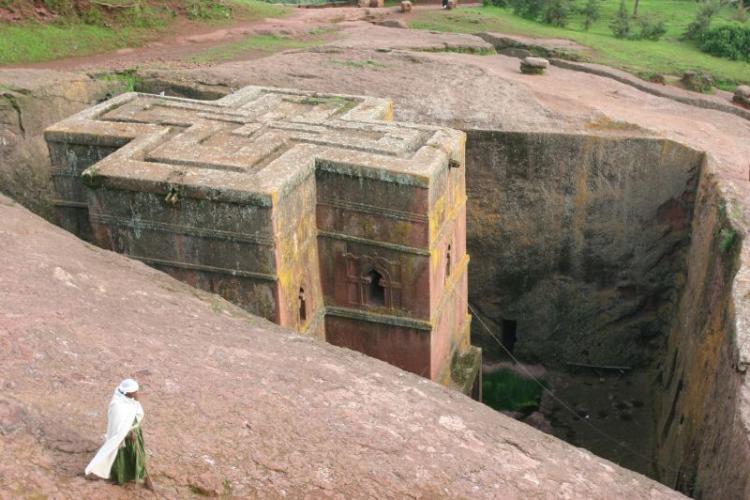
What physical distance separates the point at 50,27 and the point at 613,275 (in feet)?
43.4

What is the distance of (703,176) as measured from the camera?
513 inches

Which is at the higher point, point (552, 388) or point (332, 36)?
point (332, 36)

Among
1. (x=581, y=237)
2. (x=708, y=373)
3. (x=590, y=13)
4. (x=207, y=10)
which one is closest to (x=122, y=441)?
(x=708, y=373)

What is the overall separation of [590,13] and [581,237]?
503 inches

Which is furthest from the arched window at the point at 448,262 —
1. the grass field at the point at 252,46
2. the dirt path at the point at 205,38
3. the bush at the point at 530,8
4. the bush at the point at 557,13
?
the bush at the point at 530,8

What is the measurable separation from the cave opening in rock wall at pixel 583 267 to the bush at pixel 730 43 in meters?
10.3

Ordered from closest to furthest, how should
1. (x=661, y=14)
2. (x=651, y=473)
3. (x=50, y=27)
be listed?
(x=651, y=473), (x=50, y=27), (x=661, y=14)

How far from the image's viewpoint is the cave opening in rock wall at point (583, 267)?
1370 centimetres

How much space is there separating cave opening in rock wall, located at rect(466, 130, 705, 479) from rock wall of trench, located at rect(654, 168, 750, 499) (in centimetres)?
68

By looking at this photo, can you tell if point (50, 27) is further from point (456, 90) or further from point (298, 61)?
point (456, 90)

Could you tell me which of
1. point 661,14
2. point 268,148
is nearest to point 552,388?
point 268,148

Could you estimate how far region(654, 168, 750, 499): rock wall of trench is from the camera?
7.32 metres

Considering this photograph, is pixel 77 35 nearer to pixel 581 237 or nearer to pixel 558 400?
pixel 581 237

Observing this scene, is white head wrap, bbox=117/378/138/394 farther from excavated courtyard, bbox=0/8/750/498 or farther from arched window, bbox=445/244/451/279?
excavated courtyard, bbox=0/8/750/498
